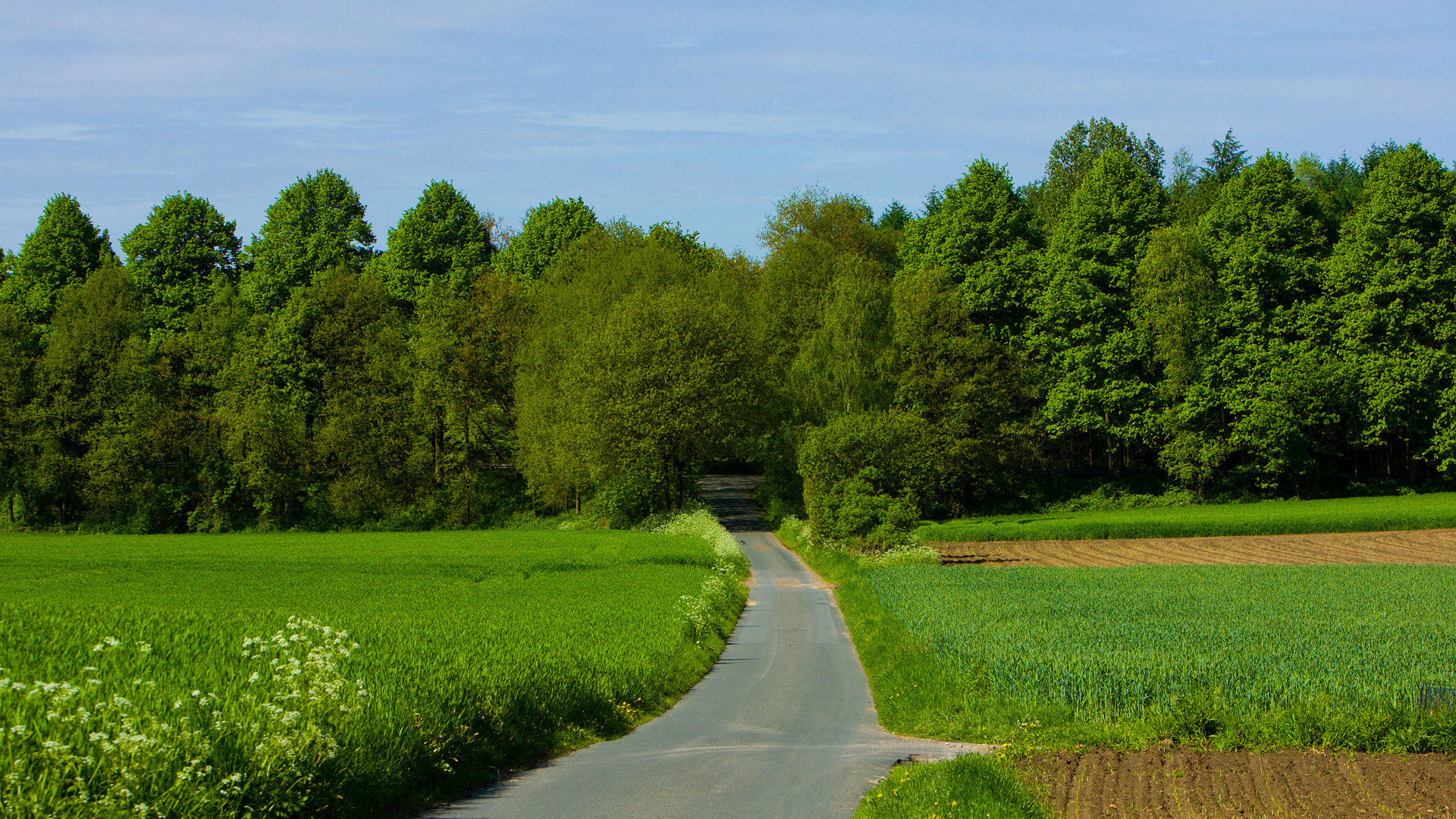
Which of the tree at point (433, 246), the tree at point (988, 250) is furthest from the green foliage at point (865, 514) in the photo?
the tree at point (433, 246)

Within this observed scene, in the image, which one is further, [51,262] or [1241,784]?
[51,262]

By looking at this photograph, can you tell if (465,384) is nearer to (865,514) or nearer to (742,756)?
(865,514)

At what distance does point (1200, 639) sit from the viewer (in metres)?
19.5

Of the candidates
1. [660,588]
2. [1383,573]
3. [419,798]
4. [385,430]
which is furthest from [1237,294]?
[419,798]

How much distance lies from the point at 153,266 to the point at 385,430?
22.4 metres

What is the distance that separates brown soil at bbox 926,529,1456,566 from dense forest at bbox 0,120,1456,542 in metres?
9.32

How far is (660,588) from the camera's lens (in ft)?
104

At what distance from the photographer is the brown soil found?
41.3m

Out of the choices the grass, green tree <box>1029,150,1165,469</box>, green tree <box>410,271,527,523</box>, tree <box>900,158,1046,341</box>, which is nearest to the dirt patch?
the grass

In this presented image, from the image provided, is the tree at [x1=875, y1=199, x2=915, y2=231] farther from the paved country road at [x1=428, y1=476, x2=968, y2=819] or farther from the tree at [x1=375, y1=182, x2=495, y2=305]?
the paved country road at [x1=428, y1=476, x2=968, y2=819]

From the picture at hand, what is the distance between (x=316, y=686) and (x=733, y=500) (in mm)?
63209

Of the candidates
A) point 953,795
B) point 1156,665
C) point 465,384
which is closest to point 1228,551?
point 1156,665

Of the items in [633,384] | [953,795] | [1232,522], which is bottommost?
[1232,522]

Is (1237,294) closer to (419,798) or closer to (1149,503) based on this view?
(1149,503)
